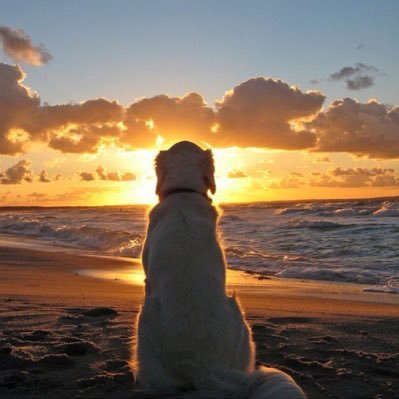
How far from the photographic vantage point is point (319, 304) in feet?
29.5

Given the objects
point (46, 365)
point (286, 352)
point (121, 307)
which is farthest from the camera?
point (121, 307)

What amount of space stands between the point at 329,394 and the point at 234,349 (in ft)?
3.53

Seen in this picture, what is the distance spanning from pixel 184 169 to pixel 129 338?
1.88 meters

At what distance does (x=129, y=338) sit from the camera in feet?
19.4

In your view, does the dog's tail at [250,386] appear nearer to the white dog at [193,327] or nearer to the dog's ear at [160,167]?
the white dog at [193,327]

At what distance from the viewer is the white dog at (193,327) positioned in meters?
3.48

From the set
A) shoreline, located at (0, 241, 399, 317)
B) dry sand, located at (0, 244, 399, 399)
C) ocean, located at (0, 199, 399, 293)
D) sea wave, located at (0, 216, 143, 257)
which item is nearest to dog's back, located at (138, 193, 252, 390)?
dry sand, located at (0, 244, 399, 399)

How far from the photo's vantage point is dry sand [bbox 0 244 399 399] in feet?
15.0

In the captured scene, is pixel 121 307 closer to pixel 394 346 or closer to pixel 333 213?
pixel 394 346

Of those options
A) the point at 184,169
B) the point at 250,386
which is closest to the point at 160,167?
the point at 184,169

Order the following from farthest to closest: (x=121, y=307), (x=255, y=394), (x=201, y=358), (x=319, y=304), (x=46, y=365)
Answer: (x=319, y=304), (x=121, y=307), (x=46, y=365), (x=201, y=358), (x=255, y=394)

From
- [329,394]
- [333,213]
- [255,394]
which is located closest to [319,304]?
[329,394]

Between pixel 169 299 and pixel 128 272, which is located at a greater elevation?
pixel 169 299

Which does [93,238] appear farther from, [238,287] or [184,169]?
[184,169]
